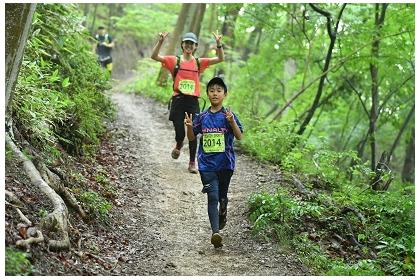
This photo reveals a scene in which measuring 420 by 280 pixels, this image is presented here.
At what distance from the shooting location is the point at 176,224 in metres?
7.57

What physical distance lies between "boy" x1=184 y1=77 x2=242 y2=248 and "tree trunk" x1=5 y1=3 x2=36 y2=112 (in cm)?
214

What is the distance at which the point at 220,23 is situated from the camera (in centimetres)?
2317

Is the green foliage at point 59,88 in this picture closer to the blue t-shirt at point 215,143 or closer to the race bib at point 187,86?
the race bib at point 187,86

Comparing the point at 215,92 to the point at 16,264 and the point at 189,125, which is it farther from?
the point at 16,264

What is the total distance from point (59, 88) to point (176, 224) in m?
3.25

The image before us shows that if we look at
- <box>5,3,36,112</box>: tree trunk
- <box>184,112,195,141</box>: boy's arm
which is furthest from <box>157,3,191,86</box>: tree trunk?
<box>5,3,36,112</box>: tree trunk

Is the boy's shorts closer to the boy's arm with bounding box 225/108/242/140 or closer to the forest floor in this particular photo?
the boy's arm with bounding box 225/108/242/140

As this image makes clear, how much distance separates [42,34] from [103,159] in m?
2.49

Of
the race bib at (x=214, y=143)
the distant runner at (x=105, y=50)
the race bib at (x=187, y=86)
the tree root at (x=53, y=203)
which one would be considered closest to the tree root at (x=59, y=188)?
the tree root at (x=53, y=203)

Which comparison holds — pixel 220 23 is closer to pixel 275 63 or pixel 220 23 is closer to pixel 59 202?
pixel 275 63

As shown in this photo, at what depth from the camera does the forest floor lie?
5.71 m

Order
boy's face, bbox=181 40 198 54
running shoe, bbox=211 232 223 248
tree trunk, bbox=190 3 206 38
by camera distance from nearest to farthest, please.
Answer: running shoe, bbox=211 232 223 248 → boy's face, bbox=181 40 198 54 → tree trunk, bbox=190 3 206 38

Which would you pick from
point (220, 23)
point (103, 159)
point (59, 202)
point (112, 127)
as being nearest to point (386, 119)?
point (220, 23)

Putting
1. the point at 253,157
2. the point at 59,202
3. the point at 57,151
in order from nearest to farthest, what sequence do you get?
the point at 59,202
the point at 57,151
the point at 253,157
